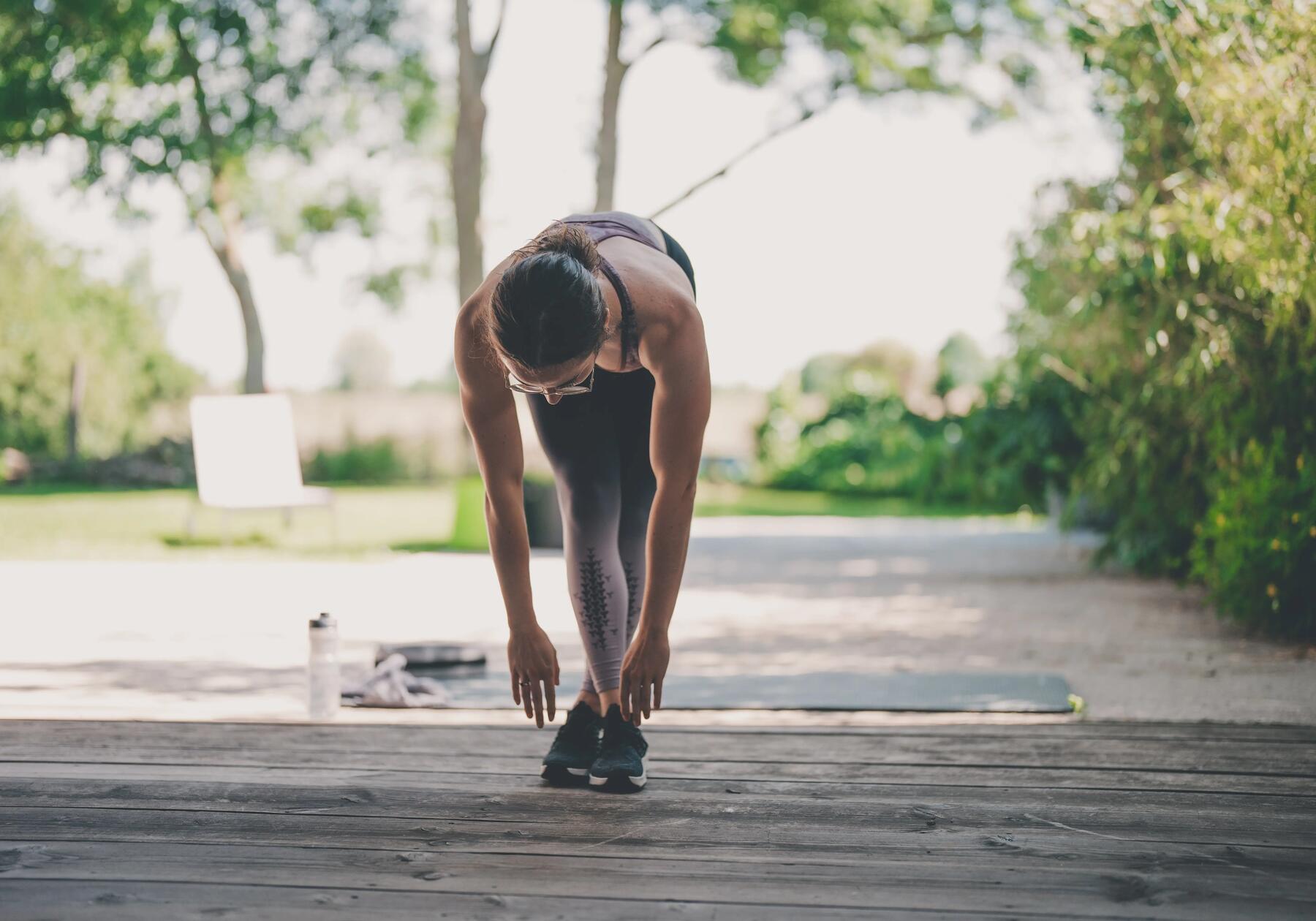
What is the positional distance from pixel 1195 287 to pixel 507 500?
3.45m

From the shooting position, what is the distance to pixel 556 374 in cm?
179

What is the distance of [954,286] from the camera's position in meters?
15.5

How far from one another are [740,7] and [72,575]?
20.0 feet

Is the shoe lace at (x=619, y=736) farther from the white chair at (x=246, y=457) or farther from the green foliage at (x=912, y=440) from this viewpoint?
the white chair at (x=246, y=457)

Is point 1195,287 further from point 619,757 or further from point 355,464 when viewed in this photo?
point 355,464

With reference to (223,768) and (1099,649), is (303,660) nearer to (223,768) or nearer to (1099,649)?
(223,768)

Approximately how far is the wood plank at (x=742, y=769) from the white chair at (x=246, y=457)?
563 centimetres

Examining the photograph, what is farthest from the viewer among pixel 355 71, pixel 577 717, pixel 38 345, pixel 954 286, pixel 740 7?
pixel 38 345

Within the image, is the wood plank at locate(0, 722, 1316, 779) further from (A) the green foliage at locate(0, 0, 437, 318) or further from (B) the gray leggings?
(A) the green foliage at locate(0, 0, 437, 318)

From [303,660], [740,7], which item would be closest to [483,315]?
[303,660]

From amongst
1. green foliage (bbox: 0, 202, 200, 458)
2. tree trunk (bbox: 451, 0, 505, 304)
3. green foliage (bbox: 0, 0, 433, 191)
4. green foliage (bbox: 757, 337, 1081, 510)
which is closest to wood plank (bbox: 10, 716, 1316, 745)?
green foliage (bbox: 757, 337, 1081, 510)

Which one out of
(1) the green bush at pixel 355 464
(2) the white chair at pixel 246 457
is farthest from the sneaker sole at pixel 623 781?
(1) the green bush at pixel 355 464

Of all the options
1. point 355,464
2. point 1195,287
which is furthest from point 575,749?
point 355,464

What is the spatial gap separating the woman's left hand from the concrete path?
102cm
